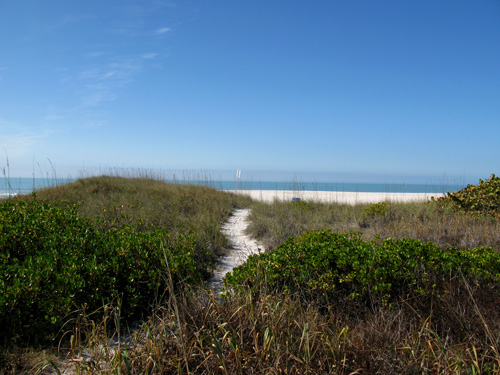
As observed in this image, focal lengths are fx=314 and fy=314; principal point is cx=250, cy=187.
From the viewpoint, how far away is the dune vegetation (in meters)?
2.30

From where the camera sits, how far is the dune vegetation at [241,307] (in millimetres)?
2297

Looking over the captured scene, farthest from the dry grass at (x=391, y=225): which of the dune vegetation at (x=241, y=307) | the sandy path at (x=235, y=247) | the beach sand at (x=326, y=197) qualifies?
the beach sand at (x=326, y=197)

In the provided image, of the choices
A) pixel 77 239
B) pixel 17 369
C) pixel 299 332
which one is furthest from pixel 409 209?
pixel 17 369

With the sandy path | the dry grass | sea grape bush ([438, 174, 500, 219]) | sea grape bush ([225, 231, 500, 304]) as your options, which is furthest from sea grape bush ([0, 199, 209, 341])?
sea grape bush ([438, 174, 500, 219])

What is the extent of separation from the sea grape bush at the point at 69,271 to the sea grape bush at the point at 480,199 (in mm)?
7034

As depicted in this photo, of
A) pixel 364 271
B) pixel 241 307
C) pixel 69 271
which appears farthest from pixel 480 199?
pixel 69 271

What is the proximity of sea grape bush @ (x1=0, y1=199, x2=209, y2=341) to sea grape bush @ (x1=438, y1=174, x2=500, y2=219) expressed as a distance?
7.03 metres

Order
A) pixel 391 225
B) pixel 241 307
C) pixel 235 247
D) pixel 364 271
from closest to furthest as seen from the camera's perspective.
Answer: pixel 241 307 < pixel 364 271 < pixel 235 247 < pixel 391 225

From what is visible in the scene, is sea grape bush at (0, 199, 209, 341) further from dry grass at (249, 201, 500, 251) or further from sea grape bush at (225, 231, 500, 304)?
dry grass at (249, 201, 500, 251)

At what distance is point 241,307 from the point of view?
247cm

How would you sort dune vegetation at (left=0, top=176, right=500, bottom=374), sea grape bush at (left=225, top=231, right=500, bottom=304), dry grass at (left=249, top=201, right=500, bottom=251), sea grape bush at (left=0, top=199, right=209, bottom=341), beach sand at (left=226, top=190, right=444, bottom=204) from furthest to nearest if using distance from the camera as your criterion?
beach sand at (left=226, top=190, right=444, bottom=204) < dry grass at (left=249, top=201, right=500, bottom=251) < sea grape bush at (left=225, top=231, right=500, bottom=304) < sea grape bush at (left=0, top=199, right=209, bottom=341) < dune vegetation at (left=0, top=176, right=500, bottom=374)

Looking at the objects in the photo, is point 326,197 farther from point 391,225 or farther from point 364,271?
point 364,271

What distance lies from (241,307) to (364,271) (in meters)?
1.47

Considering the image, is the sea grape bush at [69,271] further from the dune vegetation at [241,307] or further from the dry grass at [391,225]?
the dry grass at [391,225]
